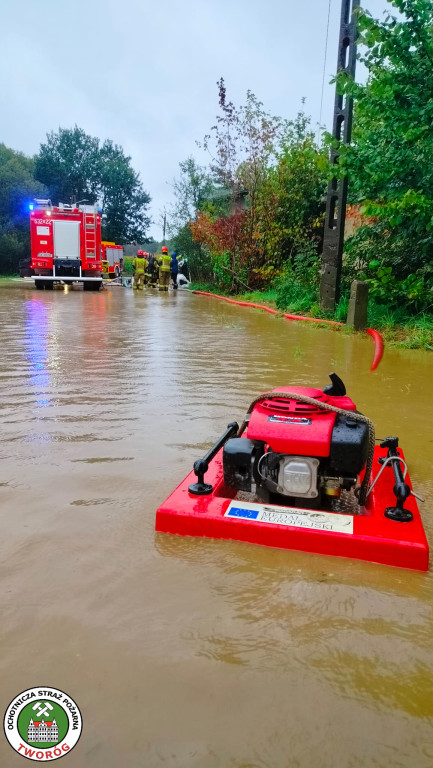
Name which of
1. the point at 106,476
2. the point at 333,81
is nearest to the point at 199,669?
the point at 106,476

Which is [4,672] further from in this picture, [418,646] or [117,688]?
[418,646]

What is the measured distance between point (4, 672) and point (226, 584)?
80cm

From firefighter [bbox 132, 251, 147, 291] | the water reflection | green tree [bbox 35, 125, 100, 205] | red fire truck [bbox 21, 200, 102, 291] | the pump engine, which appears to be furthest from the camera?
green tree [bbox 35, 125, 100, 205]

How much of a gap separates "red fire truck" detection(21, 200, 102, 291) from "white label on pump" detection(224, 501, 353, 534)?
2101cm

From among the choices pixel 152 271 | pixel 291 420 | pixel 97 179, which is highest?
pixel 97 179

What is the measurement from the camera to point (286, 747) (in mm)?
1404

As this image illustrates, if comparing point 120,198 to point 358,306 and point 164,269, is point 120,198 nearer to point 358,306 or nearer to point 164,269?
point 164,269

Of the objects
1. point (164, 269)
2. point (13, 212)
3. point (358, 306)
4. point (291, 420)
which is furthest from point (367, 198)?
point (13, 212)

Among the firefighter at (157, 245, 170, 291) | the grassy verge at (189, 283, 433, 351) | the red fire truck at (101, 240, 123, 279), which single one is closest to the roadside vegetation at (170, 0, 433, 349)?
the grassy verge at (189, 283, 433, 351)

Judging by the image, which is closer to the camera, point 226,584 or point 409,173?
point 226,584

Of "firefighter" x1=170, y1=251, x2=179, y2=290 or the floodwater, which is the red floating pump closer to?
the floodwater

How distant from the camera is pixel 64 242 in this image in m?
22.1

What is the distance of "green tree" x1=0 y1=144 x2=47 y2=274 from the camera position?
143 ft

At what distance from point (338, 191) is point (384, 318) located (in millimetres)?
Answer: 3222
